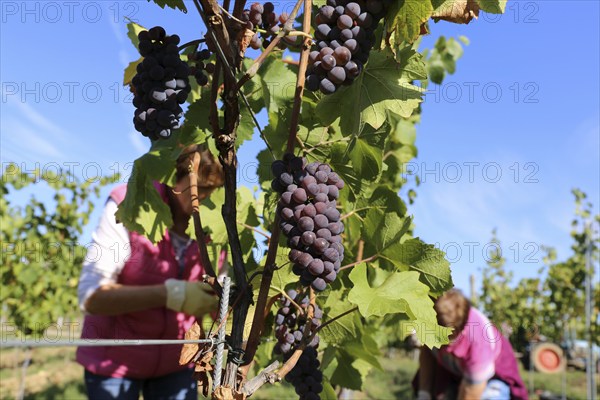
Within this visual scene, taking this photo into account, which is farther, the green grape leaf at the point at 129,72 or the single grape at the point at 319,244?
the green grape leaf at the point at 129,72

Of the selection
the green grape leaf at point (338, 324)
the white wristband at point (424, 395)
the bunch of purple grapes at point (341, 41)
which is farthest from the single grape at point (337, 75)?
the white wristband at point (424, 395)

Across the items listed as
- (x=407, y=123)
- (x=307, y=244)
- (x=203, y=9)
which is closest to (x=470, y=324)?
(x=407, y=123)

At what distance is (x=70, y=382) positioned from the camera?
349 inches

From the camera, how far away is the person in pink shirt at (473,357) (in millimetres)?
3471

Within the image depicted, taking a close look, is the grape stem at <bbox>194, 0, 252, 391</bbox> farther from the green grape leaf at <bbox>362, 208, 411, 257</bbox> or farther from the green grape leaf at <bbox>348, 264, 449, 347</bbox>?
the green grape leaf at <bbox>362, 208, 411, 257</bbox>

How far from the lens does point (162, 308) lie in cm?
248

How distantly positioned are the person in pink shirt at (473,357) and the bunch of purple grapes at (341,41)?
8.76 ft

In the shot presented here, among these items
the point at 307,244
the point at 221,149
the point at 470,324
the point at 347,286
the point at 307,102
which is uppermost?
the point at 307,102

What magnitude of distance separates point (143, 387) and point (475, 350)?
207cm

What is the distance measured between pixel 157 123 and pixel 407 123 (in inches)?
88.8

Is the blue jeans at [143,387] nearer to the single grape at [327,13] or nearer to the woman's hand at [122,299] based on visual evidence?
the woman's hand at [122,299]

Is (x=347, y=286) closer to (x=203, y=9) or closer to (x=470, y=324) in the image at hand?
(x=203, y=9)

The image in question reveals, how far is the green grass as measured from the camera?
26.0ft

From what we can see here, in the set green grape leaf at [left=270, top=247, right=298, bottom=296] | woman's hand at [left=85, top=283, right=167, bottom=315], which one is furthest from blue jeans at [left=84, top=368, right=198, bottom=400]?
green grape leaf at [left=270, top=247, right=298, bottom=296]
